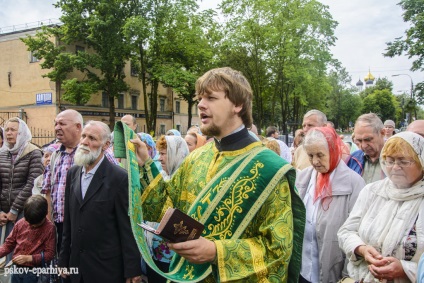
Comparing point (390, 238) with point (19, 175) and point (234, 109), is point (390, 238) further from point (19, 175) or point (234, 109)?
point (19, 175)

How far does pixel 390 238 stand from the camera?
2.61 meters

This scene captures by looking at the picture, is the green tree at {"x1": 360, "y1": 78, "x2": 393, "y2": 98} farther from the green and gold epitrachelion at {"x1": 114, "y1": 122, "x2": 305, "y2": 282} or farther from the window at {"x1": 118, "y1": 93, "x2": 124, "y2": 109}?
the green and gold epitrachelion at {"x1": 114, "y1": 122, "x2": 305, "y2": 282}

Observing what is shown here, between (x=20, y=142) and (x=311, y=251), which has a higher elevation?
(x=20, y=142)

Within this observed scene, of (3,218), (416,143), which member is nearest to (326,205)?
(416,143)

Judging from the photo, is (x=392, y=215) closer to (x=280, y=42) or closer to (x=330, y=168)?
(x=330, y=168)

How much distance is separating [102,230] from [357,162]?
2.85 m

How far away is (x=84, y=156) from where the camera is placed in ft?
12.0

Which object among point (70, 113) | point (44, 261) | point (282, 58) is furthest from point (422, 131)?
point (282, 58)

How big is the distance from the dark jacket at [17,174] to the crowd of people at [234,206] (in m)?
0.72

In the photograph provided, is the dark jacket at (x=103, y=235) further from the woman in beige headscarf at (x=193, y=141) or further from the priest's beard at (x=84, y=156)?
the woman in beige headscarf at (x=193, y=141)

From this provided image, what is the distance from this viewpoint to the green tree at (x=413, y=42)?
893 inches

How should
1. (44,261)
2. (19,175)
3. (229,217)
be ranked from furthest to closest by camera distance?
(19,175), (44,261), (229,217)

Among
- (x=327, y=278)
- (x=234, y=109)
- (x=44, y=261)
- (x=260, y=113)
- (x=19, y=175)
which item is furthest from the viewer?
(x=260, y=113)

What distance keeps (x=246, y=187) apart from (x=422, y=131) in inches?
136
